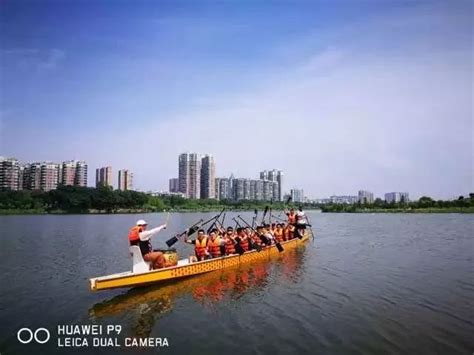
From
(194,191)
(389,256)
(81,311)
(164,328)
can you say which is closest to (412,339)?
(164,328)

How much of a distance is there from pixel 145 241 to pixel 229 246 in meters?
4.92

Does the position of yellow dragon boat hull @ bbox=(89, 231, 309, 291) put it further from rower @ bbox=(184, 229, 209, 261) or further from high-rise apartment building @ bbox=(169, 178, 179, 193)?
high-rise apartment building @ bbox=(169, 178, 179, 193)

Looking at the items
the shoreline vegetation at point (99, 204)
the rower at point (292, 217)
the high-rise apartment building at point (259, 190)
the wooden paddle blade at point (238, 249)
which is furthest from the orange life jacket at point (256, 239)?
the high-rise apartment building at point (259, 190)

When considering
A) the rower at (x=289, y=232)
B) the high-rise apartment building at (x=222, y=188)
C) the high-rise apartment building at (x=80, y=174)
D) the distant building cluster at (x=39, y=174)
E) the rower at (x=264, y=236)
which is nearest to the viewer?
the rower at (x=264, y=236)

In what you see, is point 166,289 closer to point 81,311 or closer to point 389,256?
point 81,311

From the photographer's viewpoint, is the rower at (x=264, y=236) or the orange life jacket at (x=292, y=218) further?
the orange life jacket at (x=292, y=218)

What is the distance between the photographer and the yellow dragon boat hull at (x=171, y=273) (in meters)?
11.7

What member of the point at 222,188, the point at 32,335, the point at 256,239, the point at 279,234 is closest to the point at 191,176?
the point at 222,188

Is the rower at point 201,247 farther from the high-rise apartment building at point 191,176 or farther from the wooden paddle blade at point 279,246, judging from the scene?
the high-rise apartment building at point 191,176

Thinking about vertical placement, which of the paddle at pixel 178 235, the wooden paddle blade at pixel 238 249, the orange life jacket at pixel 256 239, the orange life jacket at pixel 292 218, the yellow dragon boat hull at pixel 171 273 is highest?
the orange life jacket at pixel 292 218

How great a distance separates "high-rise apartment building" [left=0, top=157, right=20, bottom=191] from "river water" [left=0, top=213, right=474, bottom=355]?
106726mm

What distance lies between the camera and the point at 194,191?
473 feet

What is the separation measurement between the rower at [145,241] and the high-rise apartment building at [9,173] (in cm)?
11262

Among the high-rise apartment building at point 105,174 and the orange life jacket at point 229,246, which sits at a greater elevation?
the high-rise apartment building at point 105,174
